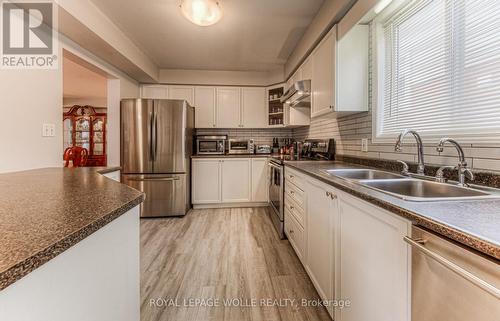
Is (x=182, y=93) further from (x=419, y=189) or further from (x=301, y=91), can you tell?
(x=419, y=189)

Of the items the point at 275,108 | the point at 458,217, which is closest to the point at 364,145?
the point at 458,217

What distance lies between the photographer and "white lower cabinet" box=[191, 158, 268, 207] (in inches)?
157

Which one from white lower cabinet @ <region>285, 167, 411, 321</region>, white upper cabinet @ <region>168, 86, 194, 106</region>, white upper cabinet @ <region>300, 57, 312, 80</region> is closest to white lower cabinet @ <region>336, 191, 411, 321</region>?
white lower cabinet @ <region>285, 167, 411, 321</region>

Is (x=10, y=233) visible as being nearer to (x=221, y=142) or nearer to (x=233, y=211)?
(x=233, y=211)

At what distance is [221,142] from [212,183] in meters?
0.78

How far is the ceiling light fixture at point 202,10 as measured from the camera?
196 centimetres

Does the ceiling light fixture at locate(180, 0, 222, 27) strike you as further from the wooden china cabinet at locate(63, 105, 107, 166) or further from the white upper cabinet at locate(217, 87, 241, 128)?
the wooden china cabinet at locate(63, 105, 107, 166)

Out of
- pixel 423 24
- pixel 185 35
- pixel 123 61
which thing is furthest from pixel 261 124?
pixel 423 24

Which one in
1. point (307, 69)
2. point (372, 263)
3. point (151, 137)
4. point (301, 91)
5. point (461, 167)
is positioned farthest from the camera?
point (151, 137)

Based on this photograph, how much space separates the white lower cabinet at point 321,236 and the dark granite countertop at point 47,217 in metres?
1.05

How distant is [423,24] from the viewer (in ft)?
5.10

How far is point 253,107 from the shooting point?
4.39 m

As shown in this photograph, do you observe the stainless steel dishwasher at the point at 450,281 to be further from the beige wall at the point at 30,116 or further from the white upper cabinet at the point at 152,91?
the white upper cabinet at the point at 152,91

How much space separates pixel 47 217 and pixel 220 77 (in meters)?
3.97
